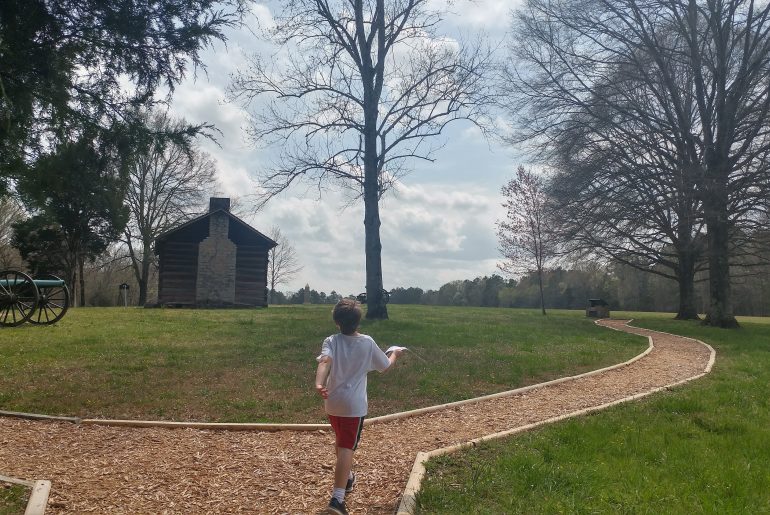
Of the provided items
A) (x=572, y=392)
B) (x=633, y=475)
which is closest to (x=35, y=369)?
(x=572, y=392)

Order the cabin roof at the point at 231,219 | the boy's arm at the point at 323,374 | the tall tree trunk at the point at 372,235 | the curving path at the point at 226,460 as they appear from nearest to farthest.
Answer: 1. the boy's arm at the point at 323,374
2. the curving path at the point at 226,460
3. the tall tree trunk at the point at 372,235
4. the cabin roof at the point at 231,219

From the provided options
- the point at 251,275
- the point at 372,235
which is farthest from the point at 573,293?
the point at 372,235

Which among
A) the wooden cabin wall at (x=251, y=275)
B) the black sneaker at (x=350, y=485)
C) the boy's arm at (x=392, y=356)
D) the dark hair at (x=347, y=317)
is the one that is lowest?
the black sneaker at (x=350, y=485)

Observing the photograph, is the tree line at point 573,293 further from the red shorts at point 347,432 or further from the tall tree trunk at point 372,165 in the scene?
the red shorts at point 347,432

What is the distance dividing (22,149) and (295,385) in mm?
4991

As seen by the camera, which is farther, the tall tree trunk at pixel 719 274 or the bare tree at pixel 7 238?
the bare tree at pixel 7 238

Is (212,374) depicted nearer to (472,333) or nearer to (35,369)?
(35,369)

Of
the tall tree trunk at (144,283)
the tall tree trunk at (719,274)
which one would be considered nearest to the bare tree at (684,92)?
the tall tree trunk at (719,274)

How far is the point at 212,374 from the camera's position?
10109mm

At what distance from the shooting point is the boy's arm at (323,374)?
14.5 feet

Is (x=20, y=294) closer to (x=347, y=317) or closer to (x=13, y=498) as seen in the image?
(x=13, y=498)

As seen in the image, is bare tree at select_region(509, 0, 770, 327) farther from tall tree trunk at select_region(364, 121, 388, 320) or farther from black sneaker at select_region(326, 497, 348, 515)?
black sneaker at select_region(326, 497, 348, 515)

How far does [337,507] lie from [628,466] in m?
2.59

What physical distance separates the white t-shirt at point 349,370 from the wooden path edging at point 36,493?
2.29m
